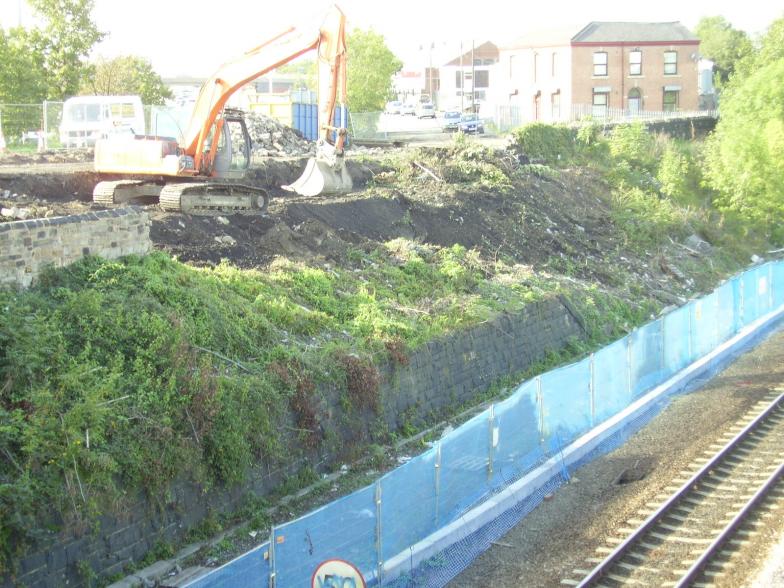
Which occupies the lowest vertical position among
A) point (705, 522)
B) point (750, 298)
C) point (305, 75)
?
point (705, 522)

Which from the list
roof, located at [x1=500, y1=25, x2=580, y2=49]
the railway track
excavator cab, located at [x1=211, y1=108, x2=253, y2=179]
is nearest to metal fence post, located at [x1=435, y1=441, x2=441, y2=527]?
the railway track

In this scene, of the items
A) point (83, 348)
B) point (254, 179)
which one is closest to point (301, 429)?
point (83, 348)

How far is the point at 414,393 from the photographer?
666 inches

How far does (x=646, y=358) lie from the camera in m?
19.3

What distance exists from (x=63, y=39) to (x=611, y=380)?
36601mm

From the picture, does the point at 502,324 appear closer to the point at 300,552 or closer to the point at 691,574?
the point at 691,574

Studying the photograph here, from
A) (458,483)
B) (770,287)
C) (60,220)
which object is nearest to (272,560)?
(458,483)

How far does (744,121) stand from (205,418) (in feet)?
134

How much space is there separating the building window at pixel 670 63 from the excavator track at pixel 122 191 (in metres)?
49.8

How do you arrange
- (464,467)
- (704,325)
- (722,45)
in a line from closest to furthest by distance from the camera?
(464,467) → (704,325) → (722,45)

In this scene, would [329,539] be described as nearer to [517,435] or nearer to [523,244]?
[517,435]

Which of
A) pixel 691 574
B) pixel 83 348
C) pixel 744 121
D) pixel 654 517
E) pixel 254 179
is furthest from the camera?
pixel 744 121

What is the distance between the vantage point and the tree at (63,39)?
45156mm

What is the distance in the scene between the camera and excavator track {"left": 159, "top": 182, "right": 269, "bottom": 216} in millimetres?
22000
